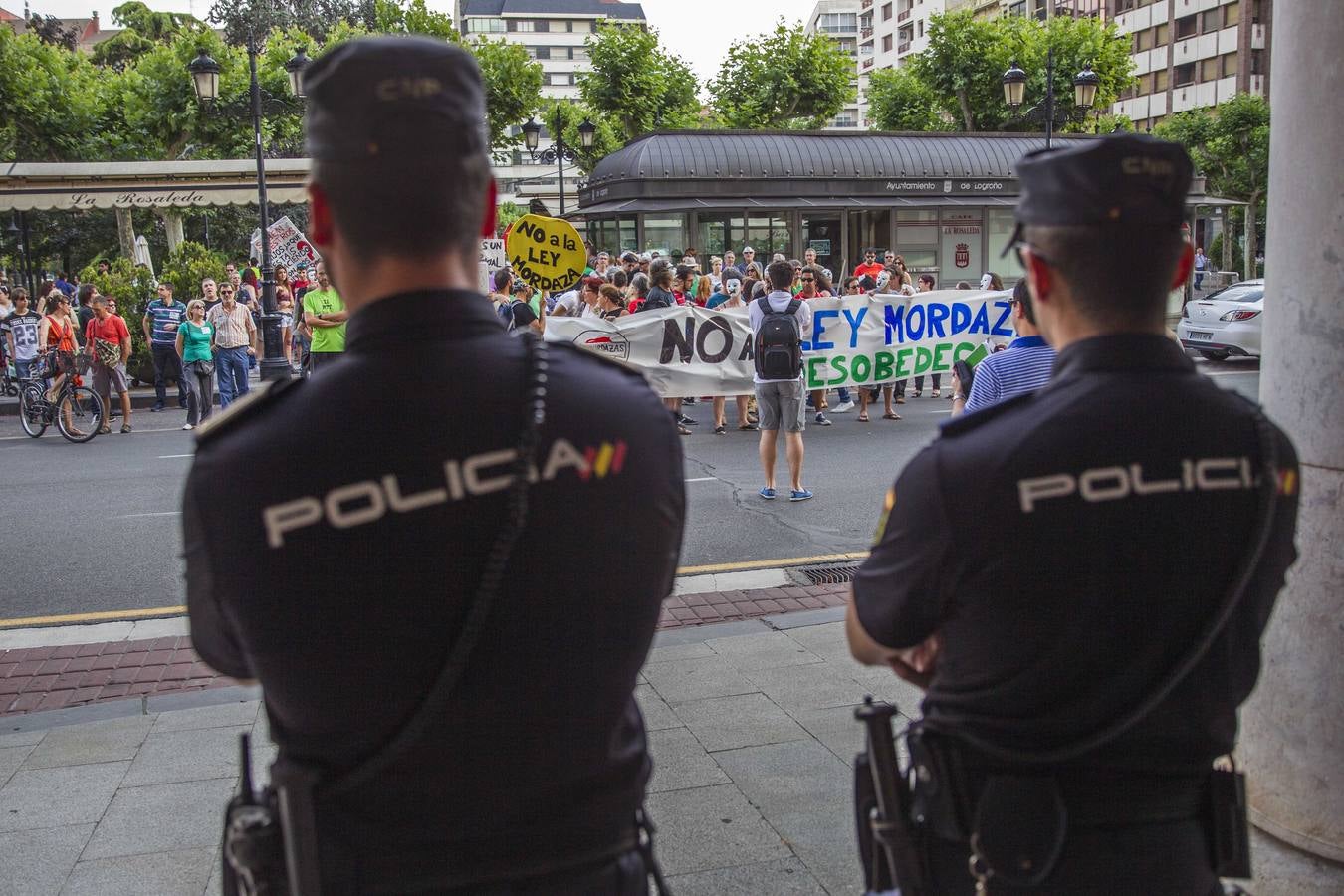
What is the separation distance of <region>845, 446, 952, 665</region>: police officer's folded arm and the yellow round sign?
400 inches

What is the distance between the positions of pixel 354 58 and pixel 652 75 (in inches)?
1946

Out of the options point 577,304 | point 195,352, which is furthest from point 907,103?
point 195,352

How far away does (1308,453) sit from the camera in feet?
9.95

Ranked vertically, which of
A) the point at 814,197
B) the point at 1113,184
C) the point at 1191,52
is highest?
the point at 1191,52

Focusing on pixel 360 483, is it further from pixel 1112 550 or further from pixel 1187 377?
pixel 1187 377

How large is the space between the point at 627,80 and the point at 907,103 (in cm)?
1255

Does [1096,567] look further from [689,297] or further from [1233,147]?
[1233,147]

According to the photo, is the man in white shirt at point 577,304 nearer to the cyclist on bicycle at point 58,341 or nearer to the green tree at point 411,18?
the cyclist on bicycle at point 58,341

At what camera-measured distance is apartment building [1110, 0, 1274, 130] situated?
193ft

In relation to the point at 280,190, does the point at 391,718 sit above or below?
below

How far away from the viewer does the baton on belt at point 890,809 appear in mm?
1926

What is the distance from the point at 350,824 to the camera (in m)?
1.62

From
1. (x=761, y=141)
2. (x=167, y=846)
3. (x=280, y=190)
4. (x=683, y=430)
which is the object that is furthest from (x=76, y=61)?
(x=167, y=846)

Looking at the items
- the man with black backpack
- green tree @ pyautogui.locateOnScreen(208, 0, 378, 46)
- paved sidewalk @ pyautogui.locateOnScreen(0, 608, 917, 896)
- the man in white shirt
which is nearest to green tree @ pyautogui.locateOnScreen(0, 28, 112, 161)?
the man in white shirt
